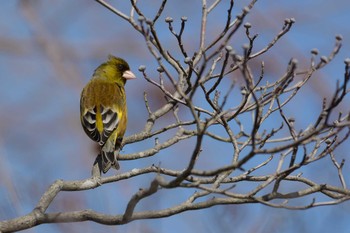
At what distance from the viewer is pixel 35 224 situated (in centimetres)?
462

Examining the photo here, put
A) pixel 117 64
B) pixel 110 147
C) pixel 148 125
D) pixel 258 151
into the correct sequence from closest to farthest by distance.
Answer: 1. pixel 258 151
2. pixel 148 125
3. pixel 110 147
4. pixel 117 64

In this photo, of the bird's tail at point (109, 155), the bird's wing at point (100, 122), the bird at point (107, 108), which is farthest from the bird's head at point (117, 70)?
the bird's tail at point (109, 155)

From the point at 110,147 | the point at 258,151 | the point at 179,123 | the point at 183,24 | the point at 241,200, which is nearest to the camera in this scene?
the point at 258,151

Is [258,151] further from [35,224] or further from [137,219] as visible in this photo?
[35,224]

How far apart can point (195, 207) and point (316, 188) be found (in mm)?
838

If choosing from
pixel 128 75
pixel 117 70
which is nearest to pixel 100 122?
pixel 128 75

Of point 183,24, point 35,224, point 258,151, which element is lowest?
point 258,151

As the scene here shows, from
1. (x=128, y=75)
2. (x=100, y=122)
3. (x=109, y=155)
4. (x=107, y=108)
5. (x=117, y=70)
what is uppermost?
(x=117, y=70)

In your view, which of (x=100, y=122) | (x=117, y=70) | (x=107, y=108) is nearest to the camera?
(x=100, y=122)

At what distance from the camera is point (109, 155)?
6527 mm

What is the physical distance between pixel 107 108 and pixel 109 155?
51.6 inches

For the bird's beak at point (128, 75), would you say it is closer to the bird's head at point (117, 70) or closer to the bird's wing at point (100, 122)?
the bird's head at point (117, 70)

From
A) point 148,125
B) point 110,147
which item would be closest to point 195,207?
point 148,125

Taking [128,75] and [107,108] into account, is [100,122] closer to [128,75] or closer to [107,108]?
[107,108]
